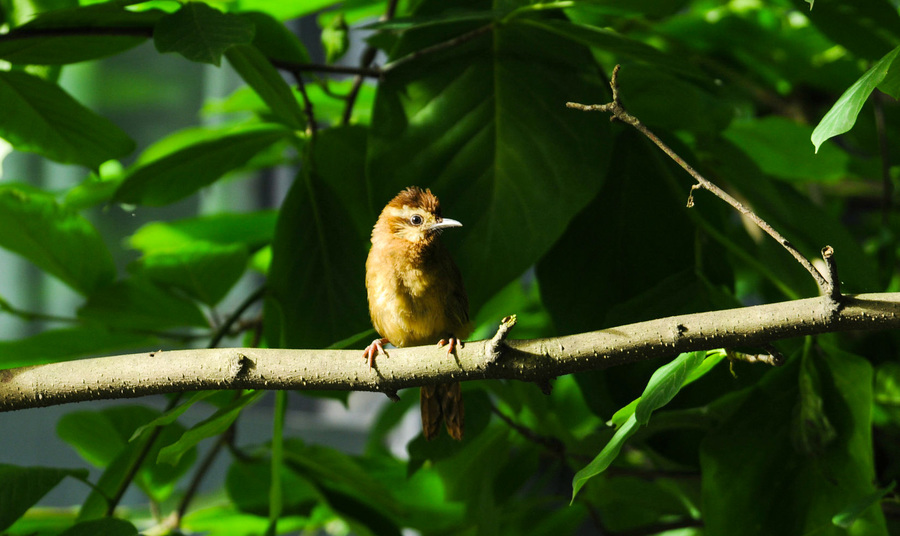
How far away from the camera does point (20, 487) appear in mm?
641

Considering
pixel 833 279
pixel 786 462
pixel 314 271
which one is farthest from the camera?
pixel 314 271

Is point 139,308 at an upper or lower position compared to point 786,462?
upper

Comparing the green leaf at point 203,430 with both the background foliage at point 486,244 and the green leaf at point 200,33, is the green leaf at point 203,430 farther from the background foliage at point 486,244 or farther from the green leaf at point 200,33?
the green leaf at point 200,33

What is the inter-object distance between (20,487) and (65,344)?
28 centimetres

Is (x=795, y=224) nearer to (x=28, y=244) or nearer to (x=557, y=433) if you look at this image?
(x=557, y=433)

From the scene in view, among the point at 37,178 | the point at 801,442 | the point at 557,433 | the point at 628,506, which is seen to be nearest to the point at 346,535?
the point at 628,506

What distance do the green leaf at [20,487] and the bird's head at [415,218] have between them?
363 millimetres

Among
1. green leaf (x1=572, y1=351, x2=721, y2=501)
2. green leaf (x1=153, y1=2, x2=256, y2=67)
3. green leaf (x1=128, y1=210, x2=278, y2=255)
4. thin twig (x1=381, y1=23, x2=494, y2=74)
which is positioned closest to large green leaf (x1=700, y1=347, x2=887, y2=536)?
green leaf (x1=572, y1=351, x2=721, y2=501)

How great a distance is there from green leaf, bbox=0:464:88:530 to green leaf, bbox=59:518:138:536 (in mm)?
46

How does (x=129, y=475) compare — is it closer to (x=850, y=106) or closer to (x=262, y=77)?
(x=262, y=77)

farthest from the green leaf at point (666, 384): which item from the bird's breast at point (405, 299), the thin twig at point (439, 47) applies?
the thin twig at point (439, 47)

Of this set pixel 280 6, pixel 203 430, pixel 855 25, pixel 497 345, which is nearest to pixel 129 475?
pixel 203 430

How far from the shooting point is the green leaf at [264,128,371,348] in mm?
754

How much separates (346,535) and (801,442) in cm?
117
